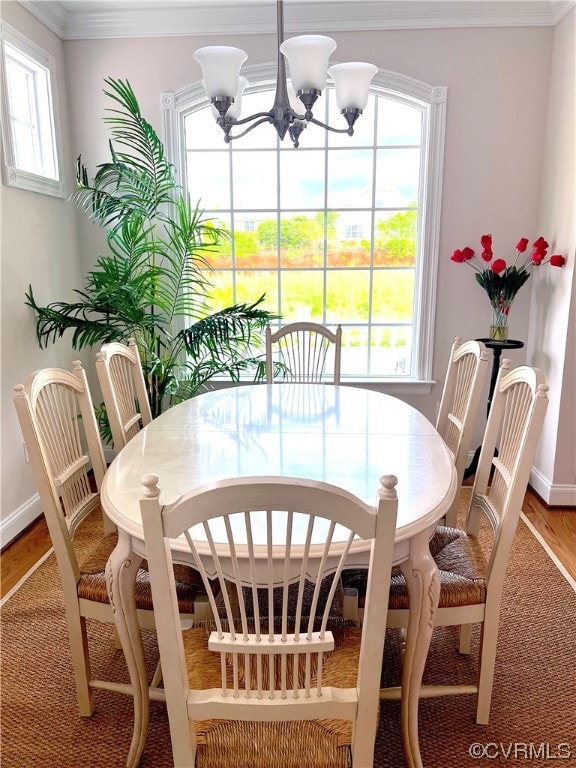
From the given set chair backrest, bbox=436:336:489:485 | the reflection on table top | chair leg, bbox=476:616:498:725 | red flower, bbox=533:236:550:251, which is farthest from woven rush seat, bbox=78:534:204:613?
red flower, bbox=533:236:550:251

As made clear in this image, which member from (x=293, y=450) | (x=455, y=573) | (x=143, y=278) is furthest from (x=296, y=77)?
(x=455, y=573)

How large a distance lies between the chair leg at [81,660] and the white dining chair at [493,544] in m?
0.87

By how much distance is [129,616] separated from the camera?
141 centimetres

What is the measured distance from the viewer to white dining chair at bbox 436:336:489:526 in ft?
6.51

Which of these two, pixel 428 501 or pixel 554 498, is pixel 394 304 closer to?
pixel 554 498

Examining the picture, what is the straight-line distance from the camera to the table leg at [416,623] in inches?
52.8

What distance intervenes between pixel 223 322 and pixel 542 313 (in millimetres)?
1856

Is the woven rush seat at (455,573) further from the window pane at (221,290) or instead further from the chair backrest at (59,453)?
the window pane at (221,290)

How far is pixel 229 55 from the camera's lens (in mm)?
1767

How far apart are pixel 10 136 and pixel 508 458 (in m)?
2.66

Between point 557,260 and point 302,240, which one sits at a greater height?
point 302,240

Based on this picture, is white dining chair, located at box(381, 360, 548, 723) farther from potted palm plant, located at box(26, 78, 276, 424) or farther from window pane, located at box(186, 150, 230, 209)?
window pane, located at box(186, 150, 230, 209)

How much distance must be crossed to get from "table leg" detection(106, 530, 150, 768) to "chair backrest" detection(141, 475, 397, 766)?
210mm

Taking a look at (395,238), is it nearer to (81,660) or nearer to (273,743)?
(81,660)
